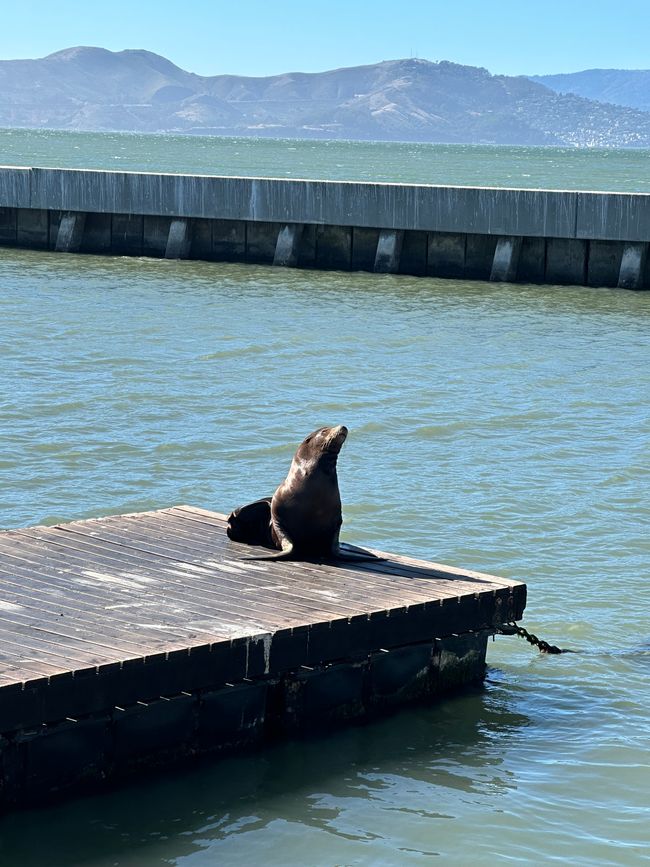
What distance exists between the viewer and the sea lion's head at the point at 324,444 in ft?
28.0

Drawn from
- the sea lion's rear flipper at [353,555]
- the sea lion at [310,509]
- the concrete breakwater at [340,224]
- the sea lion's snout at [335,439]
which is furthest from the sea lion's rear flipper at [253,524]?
the concrete breakwater at [340,224]

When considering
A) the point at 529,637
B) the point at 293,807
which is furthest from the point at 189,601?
the point at 529,637

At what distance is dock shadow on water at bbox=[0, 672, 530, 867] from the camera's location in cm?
646

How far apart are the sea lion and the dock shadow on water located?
1096mm

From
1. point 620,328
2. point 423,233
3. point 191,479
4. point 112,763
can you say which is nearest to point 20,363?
point 191,479

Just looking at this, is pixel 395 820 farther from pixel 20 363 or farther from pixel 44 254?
pixel 44 254

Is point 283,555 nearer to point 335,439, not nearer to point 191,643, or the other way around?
point 335,439

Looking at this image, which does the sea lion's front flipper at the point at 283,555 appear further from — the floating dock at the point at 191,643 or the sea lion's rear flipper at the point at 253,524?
the sea lion's rear flipper at the point at 253,524

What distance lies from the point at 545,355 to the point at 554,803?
46.5 ft

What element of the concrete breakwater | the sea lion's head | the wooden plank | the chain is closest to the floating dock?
the wooden plank

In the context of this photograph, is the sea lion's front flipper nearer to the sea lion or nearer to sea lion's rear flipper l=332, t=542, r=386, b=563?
the sea lion

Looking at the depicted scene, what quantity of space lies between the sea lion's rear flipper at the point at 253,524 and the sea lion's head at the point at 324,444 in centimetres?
39

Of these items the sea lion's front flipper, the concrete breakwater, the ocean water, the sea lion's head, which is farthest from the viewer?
the concrete breakwater

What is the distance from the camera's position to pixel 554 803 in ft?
23.2
